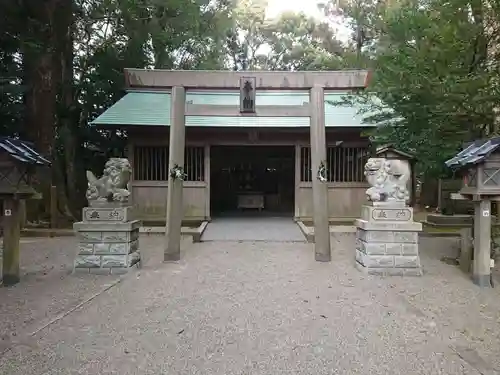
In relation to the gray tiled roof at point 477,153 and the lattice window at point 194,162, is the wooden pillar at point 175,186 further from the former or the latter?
the lattice window at point 194,162

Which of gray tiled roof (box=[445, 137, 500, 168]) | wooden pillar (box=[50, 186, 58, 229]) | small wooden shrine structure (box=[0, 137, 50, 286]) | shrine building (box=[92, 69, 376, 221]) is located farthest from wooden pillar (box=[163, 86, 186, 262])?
wooden pillar (box=[50, 186, 58, 229])

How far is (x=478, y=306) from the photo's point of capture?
16.2ft

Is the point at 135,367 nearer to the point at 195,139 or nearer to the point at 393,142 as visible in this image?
the point at 393,142

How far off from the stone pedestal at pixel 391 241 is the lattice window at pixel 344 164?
598 centimetres

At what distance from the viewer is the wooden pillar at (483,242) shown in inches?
227

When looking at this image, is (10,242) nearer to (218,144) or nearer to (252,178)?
(218,144)

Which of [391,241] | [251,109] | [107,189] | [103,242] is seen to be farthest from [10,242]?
[391,241]

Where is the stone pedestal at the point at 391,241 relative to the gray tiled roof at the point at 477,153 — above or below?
below

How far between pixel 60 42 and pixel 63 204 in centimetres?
467

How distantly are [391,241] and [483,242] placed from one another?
47.5 inches

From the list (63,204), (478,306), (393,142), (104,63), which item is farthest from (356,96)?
(104,63)

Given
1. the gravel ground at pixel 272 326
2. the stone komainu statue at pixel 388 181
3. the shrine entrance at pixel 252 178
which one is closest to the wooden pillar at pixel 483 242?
the gravel ground at pixel 272 326

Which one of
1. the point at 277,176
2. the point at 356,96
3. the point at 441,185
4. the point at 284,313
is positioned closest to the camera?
the point at 284,313

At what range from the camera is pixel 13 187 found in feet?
18.9
